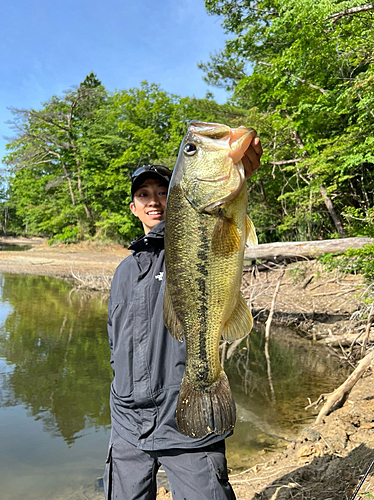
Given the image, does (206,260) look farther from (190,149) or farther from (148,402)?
(148,402)

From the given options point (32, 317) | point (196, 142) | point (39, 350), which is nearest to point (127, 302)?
point (196, 142)

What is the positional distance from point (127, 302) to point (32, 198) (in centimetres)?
3860

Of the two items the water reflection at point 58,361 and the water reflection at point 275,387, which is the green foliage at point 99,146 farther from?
the water reflection at point 275,387

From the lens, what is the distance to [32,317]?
485 inches

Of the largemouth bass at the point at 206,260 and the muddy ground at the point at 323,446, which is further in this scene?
the muddy ground at the point at 323,446

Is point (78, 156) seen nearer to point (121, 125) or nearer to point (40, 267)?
point (121, 125)

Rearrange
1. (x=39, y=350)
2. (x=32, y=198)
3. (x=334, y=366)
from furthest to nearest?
(x=32, y=198), (x=39, y=350), (x=334, y=366)

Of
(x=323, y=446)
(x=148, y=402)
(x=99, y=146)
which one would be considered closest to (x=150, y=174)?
(x=148, y=402)

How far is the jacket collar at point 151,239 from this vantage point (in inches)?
101

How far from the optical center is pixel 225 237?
180 cm

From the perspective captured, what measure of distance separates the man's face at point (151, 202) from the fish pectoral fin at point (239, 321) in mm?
1075

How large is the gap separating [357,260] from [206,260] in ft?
22.0

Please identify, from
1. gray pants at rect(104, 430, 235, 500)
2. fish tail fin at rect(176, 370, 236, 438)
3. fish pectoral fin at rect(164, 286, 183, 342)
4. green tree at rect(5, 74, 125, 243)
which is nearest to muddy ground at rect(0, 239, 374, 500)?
gray pants at rect(104, 430, 235, 500)

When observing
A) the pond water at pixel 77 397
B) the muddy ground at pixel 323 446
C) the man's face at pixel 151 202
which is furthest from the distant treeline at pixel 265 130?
the man's face at pixel 151 202
